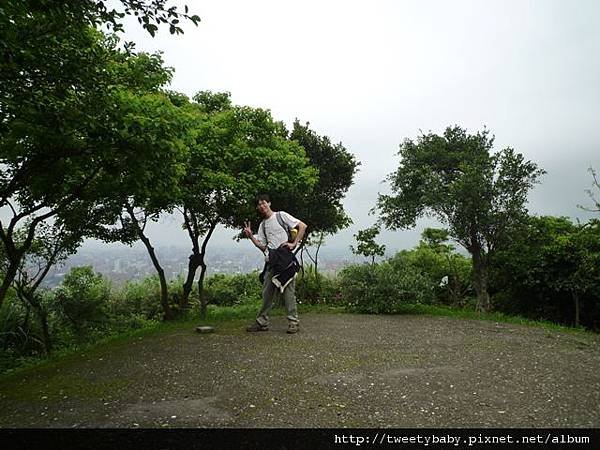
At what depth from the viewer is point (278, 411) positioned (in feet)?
10.9

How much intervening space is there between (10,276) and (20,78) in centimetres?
411

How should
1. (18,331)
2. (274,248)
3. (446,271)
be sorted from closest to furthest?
(274,248), (18,331), (446,271)

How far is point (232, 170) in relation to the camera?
8.90m

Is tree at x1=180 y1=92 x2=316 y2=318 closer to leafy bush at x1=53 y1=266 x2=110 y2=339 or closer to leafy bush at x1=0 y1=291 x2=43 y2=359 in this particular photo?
leafy bush at x1=53 y1=266 x2=110 y2=339

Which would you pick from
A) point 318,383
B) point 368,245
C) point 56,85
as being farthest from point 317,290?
point 56,85

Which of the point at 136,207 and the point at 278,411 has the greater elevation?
the point at 136,207

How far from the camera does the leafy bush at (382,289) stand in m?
9.41

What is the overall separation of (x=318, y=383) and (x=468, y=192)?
772 cm

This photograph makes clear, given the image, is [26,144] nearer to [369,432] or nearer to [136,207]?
[136,207]

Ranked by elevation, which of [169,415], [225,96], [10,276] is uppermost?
[225,96]

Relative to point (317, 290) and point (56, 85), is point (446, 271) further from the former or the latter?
point (56, 85)

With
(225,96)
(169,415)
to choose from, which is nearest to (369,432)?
(169,415)

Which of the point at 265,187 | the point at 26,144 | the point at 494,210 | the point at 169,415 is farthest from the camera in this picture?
the point at 494,210

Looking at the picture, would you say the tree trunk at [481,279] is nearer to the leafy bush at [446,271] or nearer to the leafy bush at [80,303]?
the leafy bush at [446,271]
